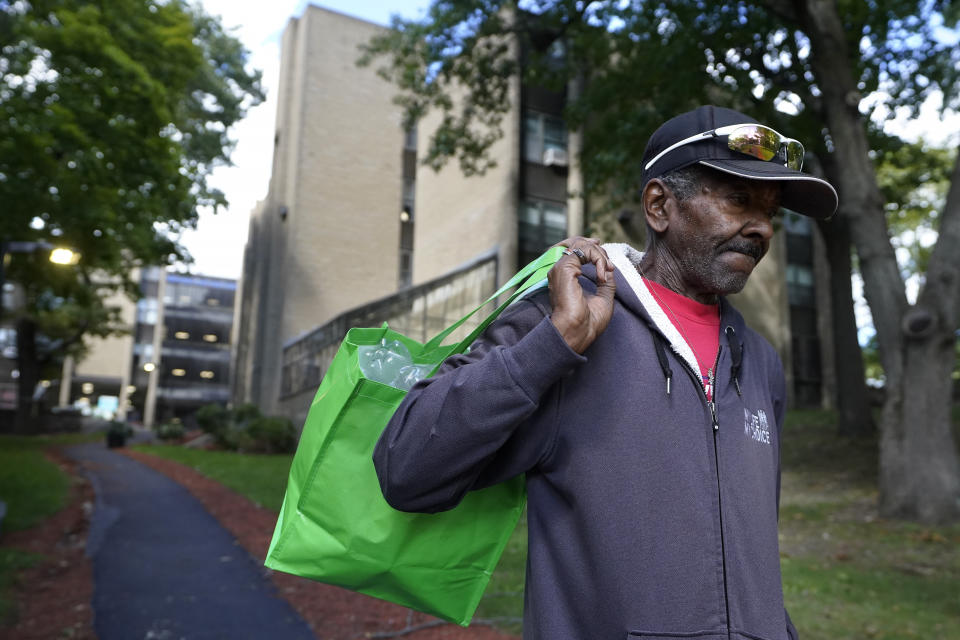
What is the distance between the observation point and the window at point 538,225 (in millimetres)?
26094

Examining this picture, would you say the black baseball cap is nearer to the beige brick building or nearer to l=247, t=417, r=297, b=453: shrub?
l=247, t=417, r=297, b=453: shrub

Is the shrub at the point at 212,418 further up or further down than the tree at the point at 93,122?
further down

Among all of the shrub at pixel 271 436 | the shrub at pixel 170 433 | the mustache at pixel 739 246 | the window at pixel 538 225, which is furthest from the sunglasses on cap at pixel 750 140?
the shrub at pixel 170 433

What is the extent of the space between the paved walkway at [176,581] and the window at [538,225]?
14.5 meters

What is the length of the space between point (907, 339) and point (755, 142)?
416 inches

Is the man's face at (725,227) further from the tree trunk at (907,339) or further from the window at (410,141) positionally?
the window at (410,141)

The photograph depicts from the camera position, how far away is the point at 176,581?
8625 millimetres

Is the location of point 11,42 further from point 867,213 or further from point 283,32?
point 283,32

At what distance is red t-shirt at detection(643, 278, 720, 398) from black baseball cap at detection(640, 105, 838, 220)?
0.31 metres

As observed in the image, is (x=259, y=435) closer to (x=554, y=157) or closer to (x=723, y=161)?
(x=554, y=157)

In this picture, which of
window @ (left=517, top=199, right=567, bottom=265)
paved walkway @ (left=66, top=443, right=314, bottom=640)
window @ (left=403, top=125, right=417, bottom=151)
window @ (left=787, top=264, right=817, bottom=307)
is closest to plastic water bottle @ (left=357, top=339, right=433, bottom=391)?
paved walkway @ (left=66, top=443, right=314, bottom=640)

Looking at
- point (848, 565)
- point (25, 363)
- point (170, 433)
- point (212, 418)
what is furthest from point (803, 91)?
point (25, 363)

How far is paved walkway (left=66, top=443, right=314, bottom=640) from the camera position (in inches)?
272

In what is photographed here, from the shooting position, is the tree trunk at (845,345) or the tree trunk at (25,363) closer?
the tree trunk at (845,345)
